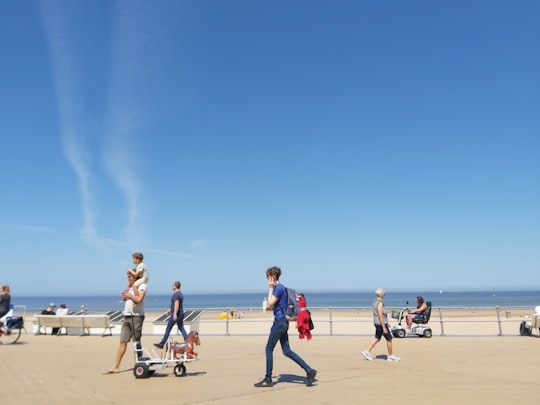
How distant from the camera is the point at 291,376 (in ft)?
24.1

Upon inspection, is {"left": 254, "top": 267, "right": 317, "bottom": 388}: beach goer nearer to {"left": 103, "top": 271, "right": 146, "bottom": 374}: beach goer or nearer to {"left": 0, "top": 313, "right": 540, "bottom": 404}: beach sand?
{"left": 0, "top": 313, "right": 540, "bottom": 404}: beach sand

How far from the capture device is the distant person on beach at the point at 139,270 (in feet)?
24.4

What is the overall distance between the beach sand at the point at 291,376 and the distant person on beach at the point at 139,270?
5.13 ft

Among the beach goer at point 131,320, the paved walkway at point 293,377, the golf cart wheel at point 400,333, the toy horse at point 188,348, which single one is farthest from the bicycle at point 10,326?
the golf cart wheel at point 400,333

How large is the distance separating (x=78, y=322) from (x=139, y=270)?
28.0 feet

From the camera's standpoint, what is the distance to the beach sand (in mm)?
5797

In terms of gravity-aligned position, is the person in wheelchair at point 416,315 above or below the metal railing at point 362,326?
above

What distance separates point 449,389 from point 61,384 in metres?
5.72

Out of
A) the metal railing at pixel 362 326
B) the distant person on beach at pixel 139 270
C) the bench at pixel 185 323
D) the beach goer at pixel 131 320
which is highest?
the distant person on beach at pixel 139 270

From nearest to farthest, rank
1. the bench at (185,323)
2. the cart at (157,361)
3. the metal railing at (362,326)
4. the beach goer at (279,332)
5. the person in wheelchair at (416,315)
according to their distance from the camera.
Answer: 1. the beach goer at (279,332)
2. the cart at (157,361)
3. the person in wheelchair at (416,315)
4. the bench at (185,323)
5. the metal railing at (362,326)

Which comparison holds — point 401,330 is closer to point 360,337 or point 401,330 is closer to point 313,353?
point 360,337

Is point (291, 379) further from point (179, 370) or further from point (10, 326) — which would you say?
point (10, 326)

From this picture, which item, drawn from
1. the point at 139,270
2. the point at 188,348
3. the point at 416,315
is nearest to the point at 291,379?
the point at 188,348

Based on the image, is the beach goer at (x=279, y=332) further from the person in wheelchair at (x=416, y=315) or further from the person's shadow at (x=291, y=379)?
the person in wheelchair at (x=416, y=315)
